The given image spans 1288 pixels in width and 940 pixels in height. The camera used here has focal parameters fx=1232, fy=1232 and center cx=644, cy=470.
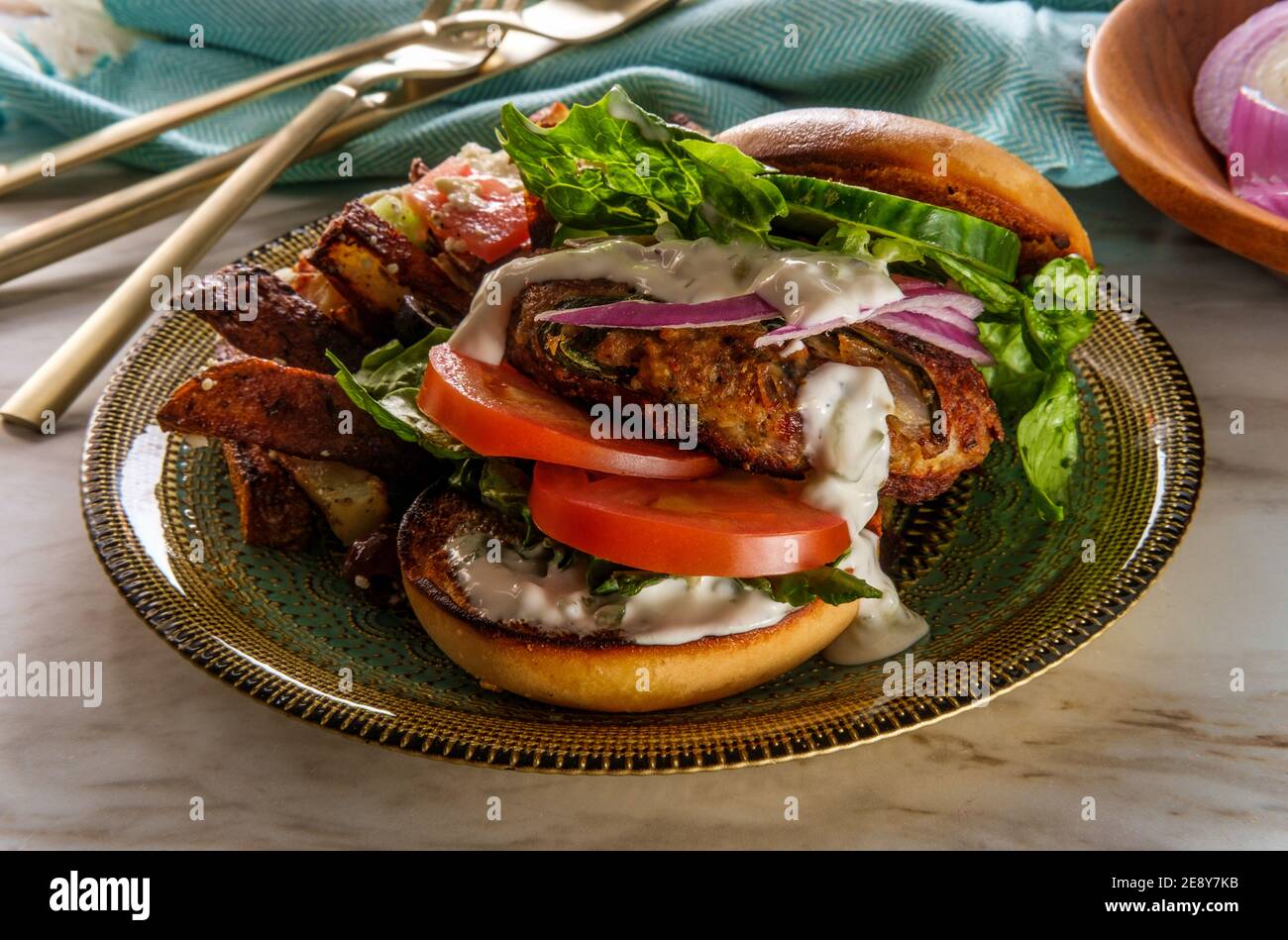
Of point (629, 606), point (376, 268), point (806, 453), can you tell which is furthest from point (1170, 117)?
point (629, 606)

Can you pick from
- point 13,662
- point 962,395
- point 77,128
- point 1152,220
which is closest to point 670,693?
point 962,395

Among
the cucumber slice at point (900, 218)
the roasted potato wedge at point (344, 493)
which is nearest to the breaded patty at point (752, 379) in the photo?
the cucumber slice at point (900, 218)

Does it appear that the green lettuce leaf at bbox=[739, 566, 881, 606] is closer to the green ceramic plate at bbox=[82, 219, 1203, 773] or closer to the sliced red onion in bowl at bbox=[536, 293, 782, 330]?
the green ceramic plate at bbox=[82, 219, 1203, 773]

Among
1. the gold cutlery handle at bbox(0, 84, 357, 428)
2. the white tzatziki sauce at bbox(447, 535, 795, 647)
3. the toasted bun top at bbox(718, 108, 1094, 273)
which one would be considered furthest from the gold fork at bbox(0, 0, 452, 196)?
the white tzatziki sauce at bbox(447, 535, 795, 647)

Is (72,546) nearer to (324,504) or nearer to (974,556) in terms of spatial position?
(324,504)

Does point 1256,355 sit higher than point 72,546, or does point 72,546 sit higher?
point 1256,355
